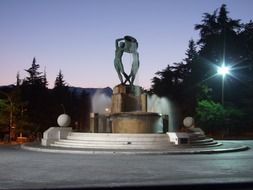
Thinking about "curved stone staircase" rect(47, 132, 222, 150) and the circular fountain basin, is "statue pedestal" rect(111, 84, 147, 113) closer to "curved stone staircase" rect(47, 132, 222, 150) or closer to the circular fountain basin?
the circular fountain basin

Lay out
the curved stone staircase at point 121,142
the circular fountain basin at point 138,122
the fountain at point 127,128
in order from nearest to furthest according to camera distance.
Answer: the curved stone staircase at point 121,142 < the fountain at point 127,128 < the circular fountain basin at point 138,122

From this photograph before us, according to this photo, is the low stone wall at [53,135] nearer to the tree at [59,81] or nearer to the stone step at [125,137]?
the stone step at [125,137]

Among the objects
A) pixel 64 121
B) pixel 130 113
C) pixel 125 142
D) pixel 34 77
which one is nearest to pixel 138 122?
pixel 130 113

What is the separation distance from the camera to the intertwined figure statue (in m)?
27.0

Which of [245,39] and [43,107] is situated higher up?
[245,39]

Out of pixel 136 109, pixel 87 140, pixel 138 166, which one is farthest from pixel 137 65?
pixel 138 166

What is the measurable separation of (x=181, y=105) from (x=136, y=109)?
27808 millimetres

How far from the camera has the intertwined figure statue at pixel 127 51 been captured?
1062 inches

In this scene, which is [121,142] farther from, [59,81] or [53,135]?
[59,81]

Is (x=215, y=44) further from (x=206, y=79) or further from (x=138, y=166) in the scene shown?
(x=138, y=166)

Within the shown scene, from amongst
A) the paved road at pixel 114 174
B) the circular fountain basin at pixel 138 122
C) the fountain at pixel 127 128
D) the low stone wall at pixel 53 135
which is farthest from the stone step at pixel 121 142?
the paved road at pixel 114 174

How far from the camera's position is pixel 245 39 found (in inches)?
2063

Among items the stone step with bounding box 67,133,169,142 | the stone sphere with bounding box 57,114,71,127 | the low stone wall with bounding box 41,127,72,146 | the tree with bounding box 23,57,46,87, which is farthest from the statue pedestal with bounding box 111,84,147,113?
the tree with bounding box 23,57,46,87

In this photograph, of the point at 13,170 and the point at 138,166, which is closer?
the point at 13,170
